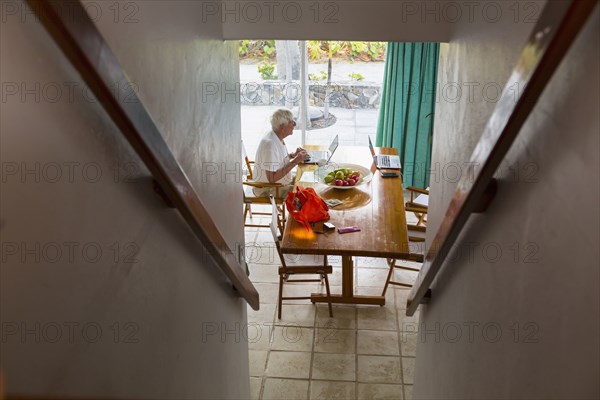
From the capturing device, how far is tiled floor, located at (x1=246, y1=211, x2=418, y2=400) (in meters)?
4.26

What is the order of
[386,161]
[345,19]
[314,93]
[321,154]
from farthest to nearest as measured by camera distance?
1. [314,93]
2. [321,154]
3. [386,161]
4. [345,19]

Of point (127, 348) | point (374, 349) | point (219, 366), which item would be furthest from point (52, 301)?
point (374, 349)

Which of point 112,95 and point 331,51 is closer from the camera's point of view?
point 112,95

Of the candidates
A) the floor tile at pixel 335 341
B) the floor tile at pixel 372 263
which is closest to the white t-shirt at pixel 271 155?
the floor tile at pixel 372 263

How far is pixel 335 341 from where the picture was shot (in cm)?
471

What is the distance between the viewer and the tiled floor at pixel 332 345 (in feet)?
14.0

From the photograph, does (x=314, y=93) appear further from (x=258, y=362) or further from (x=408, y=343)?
(x=258, y=362)

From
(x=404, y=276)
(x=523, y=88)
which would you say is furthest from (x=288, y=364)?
(x=523, y=88)

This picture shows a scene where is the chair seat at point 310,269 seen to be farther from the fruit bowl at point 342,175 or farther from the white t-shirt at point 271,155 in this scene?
the white t-shirt at point 271,155

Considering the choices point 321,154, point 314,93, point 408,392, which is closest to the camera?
point 408,392

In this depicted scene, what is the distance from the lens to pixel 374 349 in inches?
182

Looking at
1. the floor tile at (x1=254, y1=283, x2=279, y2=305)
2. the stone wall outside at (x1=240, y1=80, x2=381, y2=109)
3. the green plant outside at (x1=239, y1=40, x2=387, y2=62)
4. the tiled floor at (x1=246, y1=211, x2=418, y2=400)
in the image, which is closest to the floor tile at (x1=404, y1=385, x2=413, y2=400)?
the tiled floor at (x1=246, y1=211, x2=418, y2=400)

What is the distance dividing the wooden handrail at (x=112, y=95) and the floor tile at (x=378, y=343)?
2806 mm

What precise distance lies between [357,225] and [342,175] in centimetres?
68
